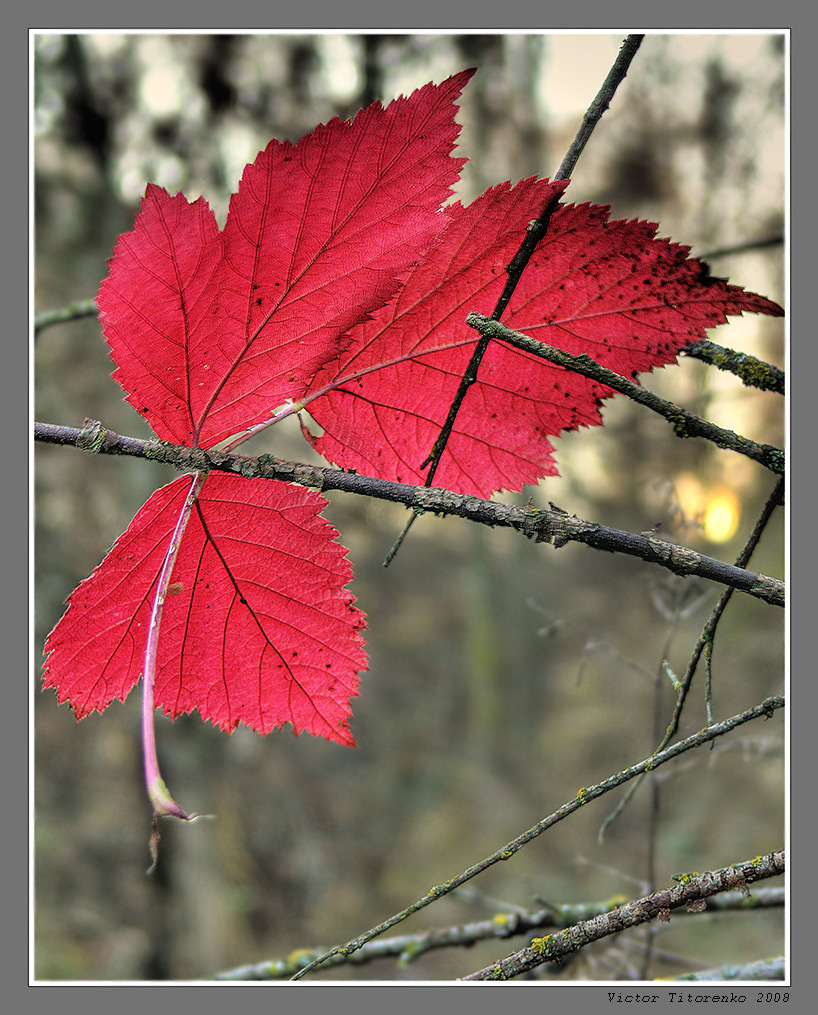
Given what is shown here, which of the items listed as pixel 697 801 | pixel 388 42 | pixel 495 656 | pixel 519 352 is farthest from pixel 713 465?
pixel 495 656

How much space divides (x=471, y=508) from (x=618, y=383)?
132mm

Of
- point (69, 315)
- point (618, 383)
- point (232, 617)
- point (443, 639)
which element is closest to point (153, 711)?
point (232, 617)

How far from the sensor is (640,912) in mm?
511

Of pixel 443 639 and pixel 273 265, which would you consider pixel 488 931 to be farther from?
pixel 443 639

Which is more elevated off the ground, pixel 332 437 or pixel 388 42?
pixel 388 42

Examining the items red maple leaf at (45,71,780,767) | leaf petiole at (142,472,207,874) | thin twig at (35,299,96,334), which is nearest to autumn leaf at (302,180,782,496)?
red maple leaf at (45,71,780,767)

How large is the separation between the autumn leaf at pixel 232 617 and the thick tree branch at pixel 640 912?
0.21 meters

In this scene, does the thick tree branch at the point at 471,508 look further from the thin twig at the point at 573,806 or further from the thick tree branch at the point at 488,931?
the thick tree branch at the point at 488,931

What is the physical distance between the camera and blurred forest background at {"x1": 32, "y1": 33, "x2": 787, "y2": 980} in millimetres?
1553

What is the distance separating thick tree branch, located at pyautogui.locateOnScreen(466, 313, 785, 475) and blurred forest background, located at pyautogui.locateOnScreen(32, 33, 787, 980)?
14cm

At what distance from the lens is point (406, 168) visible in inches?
19.1

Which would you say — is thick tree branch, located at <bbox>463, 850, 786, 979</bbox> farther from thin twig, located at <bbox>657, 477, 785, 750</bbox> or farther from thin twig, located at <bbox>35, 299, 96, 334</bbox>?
thin twig, located at <bbox>35, 299, 96, 334</bbox>

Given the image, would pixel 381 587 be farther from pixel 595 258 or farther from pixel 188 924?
pixel 595 258

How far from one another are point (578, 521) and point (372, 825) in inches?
Result: 197
